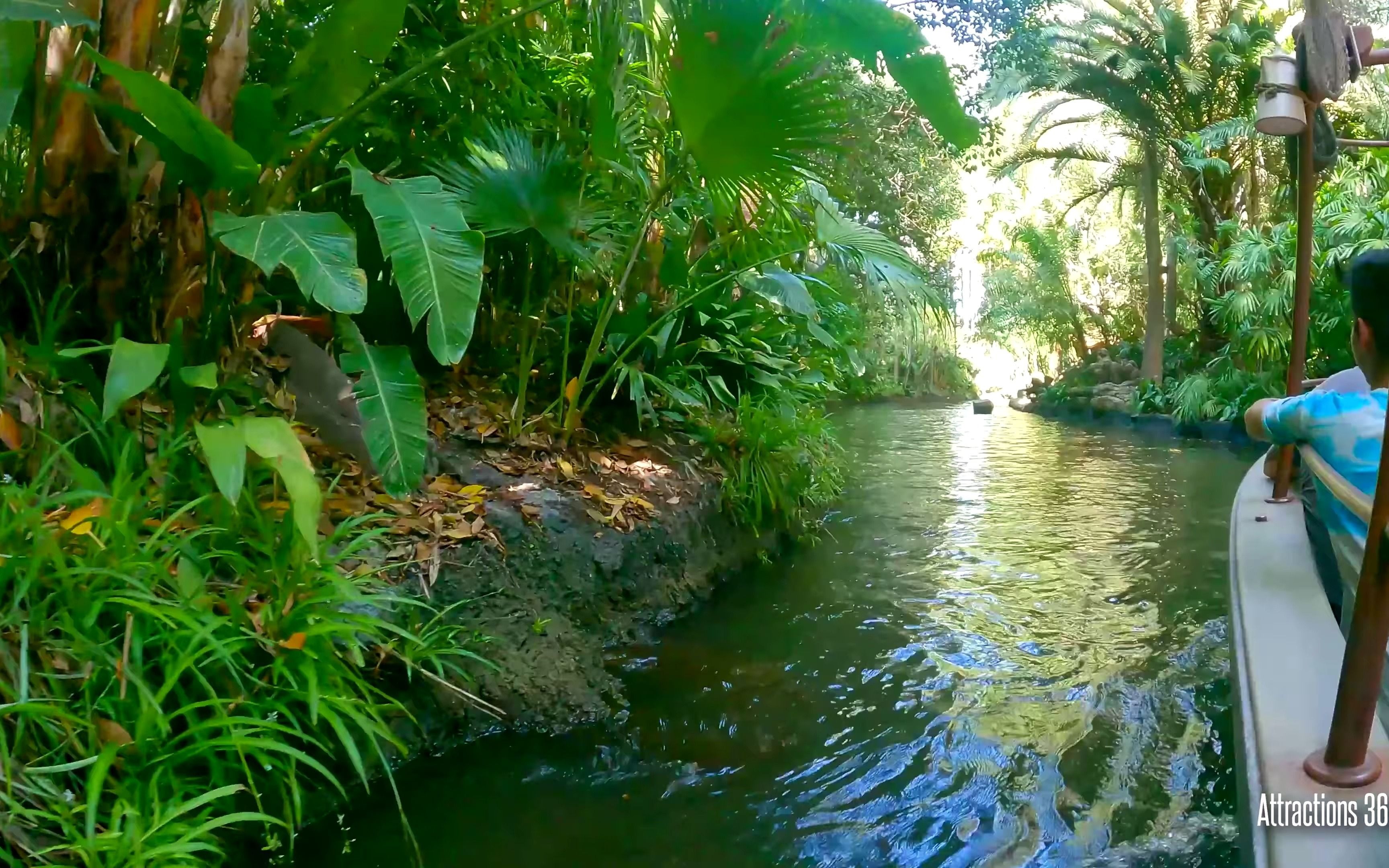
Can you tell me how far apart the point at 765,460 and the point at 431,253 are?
2443 mm

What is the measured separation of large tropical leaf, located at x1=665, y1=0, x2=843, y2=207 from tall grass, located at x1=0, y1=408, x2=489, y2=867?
181cm

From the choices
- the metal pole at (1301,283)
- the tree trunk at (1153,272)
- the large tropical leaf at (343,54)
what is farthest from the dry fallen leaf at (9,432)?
the tree trunk at (1153,272)

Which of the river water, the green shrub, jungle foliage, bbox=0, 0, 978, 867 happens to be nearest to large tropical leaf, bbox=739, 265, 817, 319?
jungle foliage, bbox=0, 0, 978, 867

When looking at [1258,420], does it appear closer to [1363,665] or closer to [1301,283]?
[1301,283]

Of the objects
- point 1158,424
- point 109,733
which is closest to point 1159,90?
point 1158,424

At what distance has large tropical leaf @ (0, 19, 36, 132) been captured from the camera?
1913 mm

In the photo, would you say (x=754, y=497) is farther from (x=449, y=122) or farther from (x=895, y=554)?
(x=449, y=122)

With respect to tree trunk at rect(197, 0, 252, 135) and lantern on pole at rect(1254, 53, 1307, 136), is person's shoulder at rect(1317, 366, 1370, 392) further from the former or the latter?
tree trunk at rect(197, 0, 252, 135)

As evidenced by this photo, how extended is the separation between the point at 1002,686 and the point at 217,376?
109 inches

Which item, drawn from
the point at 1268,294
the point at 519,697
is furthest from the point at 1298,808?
the point at 1268,294

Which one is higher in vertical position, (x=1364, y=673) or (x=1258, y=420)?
(x=1258, y=420)

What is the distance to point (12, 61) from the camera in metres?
2.00

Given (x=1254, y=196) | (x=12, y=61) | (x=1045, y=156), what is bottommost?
(x=12, y=61)

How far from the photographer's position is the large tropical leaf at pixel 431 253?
2.13 metres
